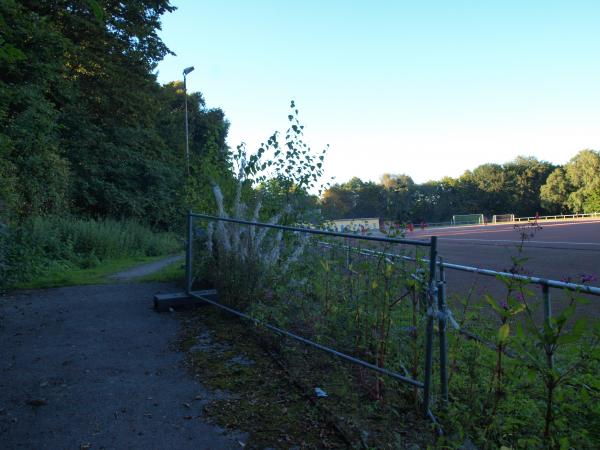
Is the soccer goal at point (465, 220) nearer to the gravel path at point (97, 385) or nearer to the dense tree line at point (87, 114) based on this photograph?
the dense tree line at point (87, 114)

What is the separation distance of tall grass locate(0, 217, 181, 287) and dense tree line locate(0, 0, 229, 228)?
0.82m

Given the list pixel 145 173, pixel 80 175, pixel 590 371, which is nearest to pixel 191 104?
pixel 145 173

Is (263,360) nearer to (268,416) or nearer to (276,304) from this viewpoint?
(276,304)

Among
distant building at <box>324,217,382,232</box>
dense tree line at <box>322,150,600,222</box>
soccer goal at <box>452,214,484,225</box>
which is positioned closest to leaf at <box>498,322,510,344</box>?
distant building at <box>324,217,382,232</box>

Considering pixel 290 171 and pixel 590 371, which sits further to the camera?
pixel 290 171

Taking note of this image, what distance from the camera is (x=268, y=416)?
10.6ft

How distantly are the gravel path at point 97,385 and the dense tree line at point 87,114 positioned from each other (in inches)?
259

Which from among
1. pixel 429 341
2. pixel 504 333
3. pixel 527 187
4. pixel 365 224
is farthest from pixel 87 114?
pixel 527 187

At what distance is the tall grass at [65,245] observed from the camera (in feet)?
28.7

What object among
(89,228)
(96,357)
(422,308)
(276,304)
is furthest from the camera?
(89,228)

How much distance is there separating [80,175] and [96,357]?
56.5 feet

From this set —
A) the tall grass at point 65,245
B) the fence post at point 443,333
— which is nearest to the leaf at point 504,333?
the fence post at point 443,333

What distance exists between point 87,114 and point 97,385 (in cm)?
1900

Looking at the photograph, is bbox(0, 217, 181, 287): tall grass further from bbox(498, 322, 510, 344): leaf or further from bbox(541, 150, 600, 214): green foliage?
bbox(541, 150, 600, 214): green foliage
